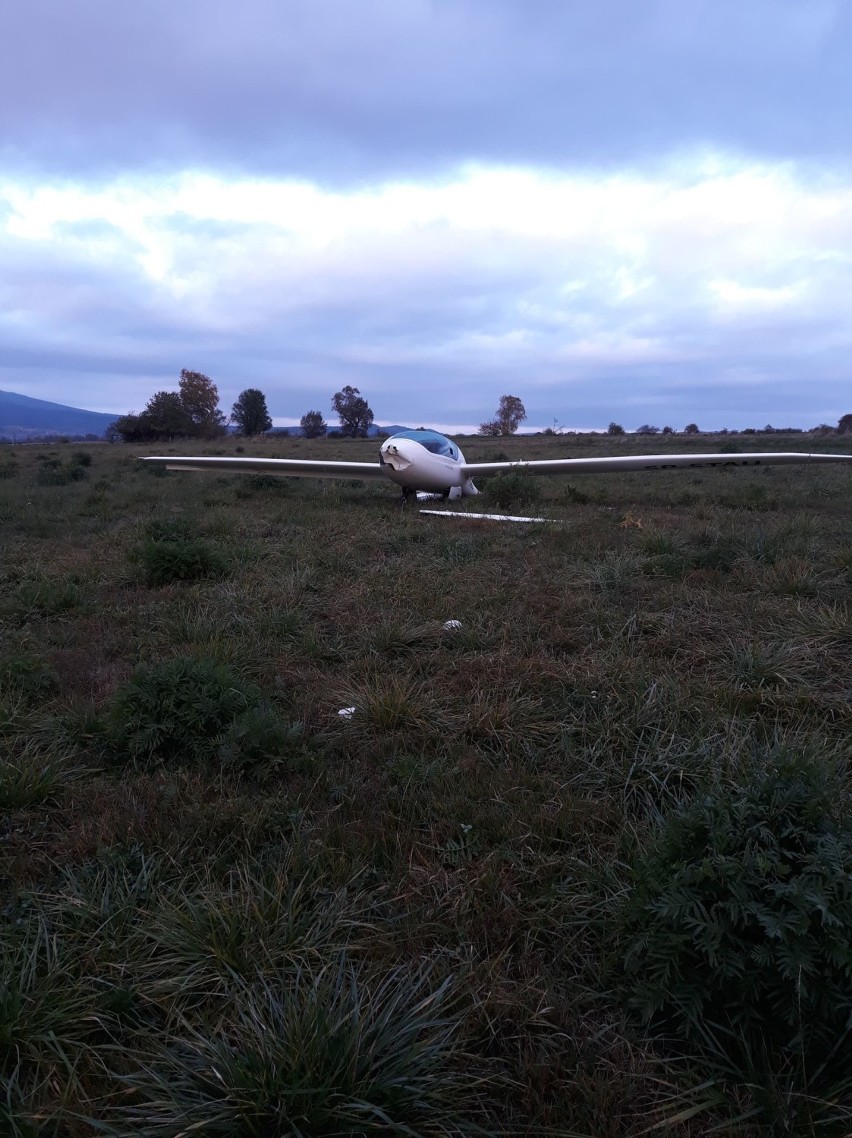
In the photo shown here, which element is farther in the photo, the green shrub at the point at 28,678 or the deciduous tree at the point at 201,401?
the deciduous tree at the point at 201,401

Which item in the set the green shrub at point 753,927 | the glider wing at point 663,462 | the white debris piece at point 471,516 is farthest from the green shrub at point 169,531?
the glider wing at point 663,462

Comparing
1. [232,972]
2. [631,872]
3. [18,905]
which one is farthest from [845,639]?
[18,905]

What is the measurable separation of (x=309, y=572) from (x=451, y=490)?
315 inches

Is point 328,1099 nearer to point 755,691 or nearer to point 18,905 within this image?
point 18,905

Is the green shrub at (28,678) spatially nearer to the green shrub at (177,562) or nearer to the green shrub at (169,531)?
the green shrub at (177,562)

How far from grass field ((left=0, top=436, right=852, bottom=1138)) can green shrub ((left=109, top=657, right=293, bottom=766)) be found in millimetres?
21

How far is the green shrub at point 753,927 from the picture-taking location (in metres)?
1.91

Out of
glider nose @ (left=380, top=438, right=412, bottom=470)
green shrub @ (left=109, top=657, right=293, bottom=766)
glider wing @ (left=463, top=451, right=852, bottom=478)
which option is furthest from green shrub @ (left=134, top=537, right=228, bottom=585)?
glider wing @ (left=463, top=451, right=852, bottom=478)

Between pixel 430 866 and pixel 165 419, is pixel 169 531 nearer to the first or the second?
Result: pixel 430 866

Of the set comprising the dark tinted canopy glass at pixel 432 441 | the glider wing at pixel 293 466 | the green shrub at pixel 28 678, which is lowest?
the green shrub at pixel 28 678

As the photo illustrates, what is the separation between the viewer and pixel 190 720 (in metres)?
3.82

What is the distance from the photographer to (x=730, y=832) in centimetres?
222

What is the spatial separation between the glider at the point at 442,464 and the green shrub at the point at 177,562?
6324 mm

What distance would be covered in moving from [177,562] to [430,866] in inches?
216
